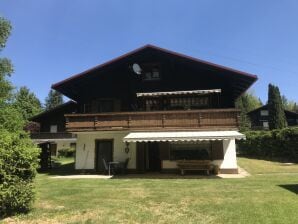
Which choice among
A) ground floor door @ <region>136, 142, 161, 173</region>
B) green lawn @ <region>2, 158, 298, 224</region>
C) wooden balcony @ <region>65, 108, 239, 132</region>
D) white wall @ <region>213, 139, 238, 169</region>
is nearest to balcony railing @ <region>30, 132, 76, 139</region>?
wooden balcony @ <region>65, 108, 239, 132</region>

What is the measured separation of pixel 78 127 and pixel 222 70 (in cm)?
1065

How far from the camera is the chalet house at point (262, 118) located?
195ft

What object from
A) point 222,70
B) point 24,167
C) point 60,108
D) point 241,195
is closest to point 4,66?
point 60,108

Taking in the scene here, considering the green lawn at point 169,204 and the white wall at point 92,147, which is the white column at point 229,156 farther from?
the white wall at point 92,147

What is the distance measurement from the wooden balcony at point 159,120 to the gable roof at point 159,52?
3083mm

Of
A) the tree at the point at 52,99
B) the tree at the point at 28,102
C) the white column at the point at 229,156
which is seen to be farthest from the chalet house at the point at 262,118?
the tree at the point at 52,99

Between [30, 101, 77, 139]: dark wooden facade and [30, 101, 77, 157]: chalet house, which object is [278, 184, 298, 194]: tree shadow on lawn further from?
[30, 101, 77, 139]: dark wooden facade

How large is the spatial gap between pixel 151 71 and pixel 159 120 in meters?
4.71

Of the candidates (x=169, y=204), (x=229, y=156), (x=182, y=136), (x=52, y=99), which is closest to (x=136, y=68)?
(x=182, y=136)

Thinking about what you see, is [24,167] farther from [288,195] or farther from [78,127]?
[78,127]

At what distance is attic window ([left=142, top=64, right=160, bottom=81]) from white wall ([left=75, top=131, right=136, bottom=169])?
4.65 meters

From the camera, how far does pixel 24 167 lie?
29.0ft

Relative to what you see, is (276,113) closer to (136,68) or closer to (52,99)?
(136,68)

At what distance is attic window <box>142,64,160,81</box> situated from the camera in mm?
21906
